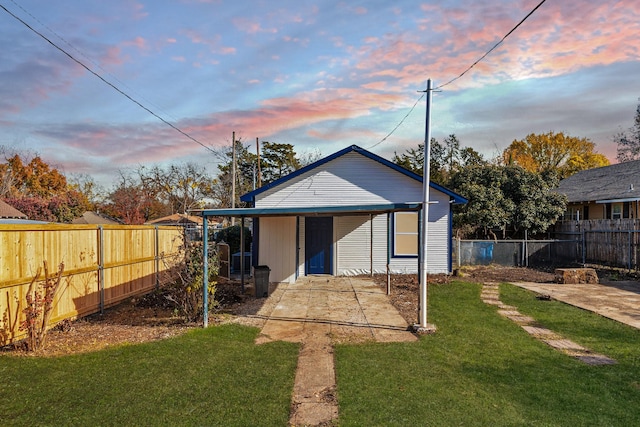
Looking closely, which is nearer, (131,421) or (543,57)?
(131,421)

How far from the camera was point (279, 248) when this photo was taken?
1342 cm

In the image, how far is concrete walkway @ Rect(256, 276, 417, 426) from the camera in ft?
15.2

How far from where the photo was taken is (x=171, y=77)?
497 inches

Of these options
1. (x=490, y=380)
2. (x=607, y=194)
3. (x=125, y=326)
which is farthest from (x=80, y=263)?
(x=607, y=194)

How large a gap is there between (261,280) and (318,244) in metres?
3.74

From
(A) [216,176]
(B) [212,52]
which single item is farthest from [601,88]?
(A) [216,176]

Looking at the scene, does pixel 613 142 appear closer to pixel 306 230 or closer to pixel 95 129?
pixel 306 230

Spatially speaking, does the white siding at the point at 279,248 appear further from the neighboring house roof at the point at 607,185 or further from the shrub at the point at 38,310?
the neighboring house roof at the point at 607,185

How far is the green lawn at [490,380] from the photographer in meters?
4.21

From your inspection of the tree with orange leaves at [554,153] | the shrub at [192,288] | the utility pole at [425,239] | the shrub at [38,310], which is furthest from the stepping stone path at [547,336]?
the tree with orange leaves at [554,153]

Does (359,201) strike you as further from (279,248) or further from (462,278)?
(462,278)

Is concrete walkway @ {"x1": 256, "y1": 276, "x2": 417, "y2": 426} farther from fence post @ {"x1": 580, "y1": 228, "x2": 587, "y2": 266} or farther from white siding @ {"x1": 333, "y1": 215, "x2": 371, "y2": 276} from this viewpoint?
fence post @ {"x1": 580, "y1": 228, "x2": 587, "y2": 266}

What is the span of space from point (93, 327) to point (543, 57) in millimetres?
11191

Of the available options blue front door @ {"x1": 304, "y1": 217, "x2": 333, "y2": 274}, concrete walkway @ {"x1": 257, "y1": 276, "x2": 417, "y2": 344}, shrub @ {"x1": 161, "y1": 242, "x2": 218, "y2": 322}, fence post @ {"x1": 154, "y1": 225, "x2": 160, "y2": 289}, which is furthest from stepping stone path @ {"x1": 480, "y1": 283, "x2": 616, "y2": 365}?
fence post @ {"x1": 154, "y1": 225, "x2": 160, "y2": 289}
